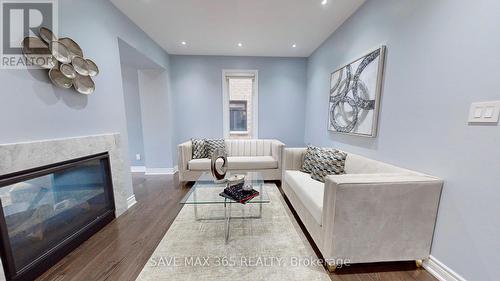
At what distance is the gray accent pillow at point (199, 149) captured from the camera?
324 cm

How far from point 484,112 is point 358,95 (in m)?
1.12

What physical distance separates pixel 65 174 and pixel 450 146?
10.3ft

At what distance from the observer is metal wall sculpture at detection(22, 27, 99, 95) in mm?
1329

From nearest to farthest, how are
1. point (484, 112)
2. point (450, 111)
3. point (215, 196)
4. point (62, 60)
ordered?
point (484, 112), point (450, 111), point (62, 60), point (215, 196)

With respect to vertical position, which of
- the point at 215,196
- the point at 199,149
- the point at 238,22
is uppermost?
the point at 238,22

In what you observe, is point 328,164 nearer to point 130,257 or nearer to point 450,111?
point 450,111

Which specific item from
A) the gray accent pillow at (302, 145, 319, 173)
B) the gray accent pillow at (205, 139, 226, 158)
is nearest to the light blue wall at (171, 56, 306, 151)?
the gray accent pillow at (205, 139, 226, 158)

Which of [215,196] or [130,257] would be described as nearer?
[130,257]

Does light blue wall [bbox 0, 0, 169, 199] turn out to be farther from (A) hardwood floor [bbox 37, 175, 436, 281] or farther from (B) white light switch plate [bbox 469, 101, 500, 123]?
(B) white light switch plate [bbox 469, 101, 500, 123]

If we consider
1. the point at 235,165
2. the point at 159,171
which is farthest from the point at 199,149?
the point at 159,171

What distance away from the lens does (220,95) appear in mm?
3900

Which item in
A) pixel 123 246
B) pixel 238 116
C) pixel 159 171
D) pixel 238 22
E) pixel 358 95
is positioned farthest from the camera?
pixel 238 116

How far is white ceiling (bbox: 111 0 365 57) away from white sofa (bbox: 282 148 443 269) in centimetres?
208

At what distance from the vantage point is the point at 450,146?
1.21 m
